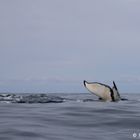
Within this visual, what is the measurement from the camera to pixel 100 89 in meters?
29.2

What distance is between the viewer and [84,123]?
47.0 ft

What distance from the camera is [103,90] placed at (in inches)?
1159

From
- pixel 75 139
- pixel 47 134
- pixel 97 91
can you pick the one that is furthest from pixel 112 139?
pixel 97 91

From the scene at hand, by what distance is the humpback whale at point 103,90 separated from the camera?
28938 millimetres

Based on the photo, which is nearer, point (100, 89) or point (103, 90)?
point (100, 89)

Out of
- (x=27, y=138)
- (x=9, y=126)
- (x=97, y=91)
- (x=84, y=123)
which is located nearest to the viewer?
(x=27, y=138)

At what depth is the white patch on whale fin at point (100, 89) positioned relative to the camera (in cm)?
2891

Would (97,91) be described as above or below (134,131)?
above

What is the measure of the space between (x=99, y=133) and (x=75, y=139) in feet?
3.92

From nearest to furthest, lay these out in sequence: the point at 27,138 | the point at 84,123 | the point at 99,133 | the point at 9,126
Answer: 1. the point at 27,138
2. the point at 99,133
3. the point at 9,126
4. the point at 84,123

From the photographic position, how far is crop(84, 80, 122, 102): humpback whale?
2894cm

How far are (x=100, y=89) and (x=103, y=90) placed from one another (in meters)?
0.29

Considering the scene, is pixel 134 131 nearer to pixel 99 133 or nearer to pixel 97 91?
pixel 99 133

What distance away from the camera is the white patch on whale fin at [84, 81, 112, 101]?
28.9 metres
